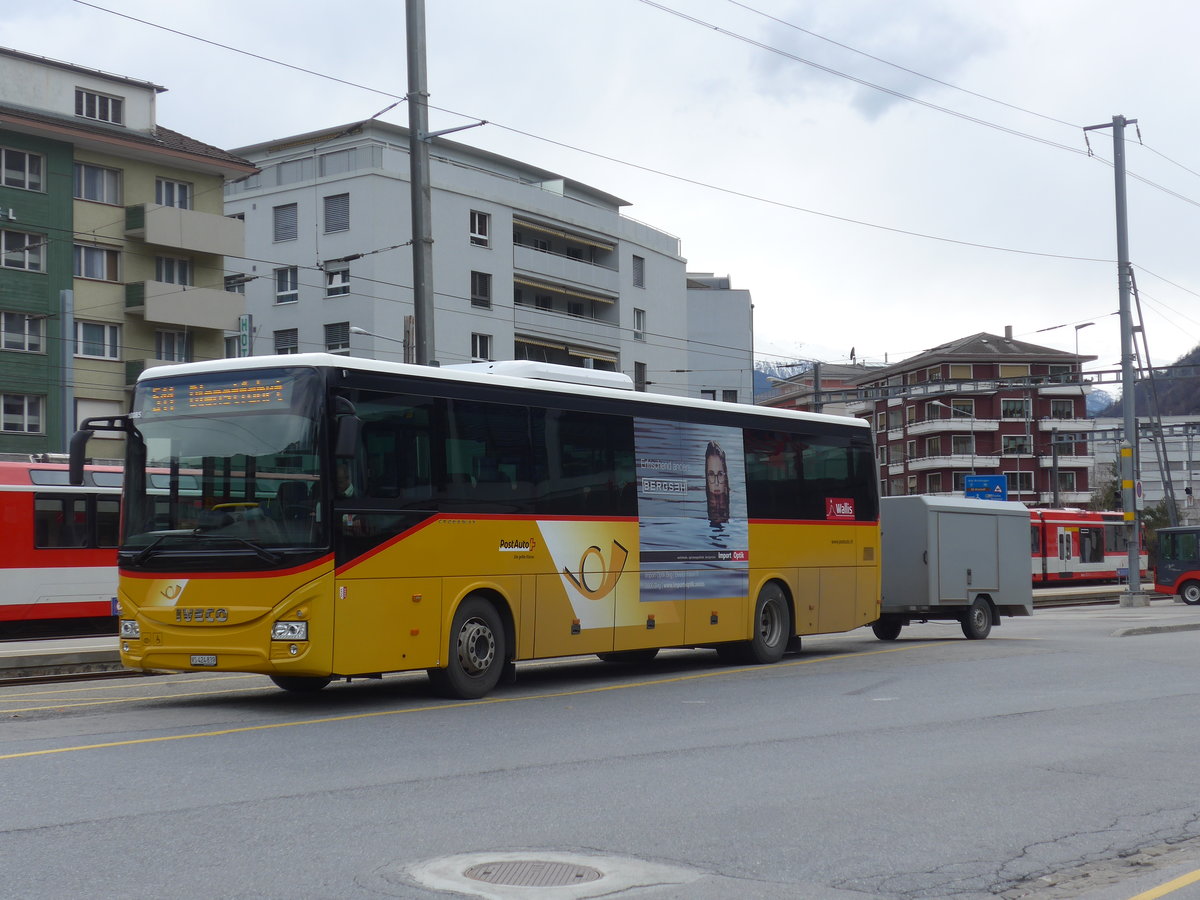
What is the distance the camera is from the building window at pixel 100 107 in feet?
168

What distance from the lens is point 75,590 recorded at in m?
29.0

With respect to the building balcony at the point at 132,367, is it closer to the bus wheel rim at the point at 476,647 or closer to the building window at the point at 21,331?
the building window at the point at 21,331

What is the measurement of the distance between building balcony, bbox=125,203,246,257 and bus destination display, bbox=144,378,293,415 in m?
38.7

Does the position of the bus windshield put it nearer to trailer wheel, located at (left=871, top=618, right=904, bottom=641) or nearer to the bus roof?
the bus roof

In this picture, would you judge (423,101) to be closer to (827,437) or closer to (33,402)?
(827,437)

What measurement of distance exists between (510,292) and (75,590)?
36.6 meters

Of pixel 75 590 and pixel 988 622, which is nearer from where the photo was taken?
pixel 988 622

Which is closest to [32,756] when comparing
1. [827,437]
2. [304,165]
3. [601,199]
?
[827,437]

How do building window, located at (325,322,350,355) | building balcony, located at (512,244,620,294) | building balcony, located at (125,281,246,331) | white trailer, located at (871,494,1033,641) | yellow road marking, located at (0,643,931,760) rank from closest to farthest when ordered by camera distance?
yellow road marking, located at (0,643,931,760)
white trailer, located at (871,494,1033,641)
building balcony, located at (125,281,246,331)
building window, located at (325,322,350,355)
building balcony, located at (512,244,620,294)

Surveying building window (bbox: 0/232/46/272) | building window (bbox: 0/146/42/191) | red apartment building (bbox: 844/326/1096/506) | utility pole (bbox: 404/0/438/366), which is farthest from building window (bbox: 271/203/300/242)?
red apartment building (bbox: 844/326/1096/506)

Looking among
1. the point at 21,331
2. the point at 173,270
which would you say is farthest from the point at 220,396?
the point at 173,270

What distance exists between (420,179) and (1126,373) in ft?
82.5

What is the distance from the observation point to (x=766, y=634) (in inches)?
763

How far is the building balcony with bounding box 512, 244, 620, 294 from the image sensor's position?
64.7 metres
